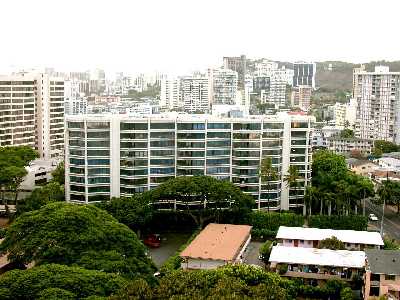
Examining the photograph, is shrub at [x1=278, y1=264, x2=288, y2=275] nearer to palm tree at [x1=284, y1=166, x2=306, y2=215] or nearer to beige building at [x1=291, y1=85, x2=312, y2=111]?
palm tree at [x1=284, y1=166, x2=306, y2=215]

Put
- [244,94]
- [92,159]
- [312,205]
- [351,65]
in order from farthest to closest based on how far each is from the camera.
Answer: [351,65]
[244,94]
[312,205]
[92,159]

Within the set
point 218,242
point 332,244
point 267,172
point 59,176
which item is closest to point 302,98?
point 59,176

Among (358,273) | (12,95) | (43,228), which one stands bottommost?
(358,273)

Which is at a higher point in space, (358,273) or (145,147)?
(145,147)

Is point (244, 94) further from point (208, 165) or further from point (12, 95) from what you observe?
point (208, 165)

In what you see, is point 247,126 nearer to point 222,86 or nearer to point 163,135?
point 163,135

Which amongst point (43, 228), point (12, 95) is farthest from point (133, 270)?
point (12, 95)
